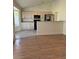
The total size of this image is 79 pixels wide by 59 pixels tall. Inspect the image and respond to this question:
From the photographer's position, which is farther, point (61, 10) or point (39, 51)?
point (61, 10)

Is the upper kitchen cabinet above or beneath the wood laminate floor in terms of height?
above

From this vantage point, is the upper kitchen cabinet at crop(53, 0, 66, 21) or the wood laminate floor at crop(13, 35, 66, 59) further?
the upper kitchen cabinet at crop(53, 0, 66, 21)

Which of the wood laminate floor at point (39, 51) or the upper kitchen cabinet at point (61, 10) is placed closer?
→ the wood laminate floor at point (39, 51)

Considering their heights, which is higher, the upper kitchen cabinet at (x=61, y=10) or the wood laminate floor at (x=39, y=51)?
the upper kitchen cabinet at (x=61, y=10)

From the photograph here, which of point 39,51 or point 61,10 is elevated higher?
point 61,10
